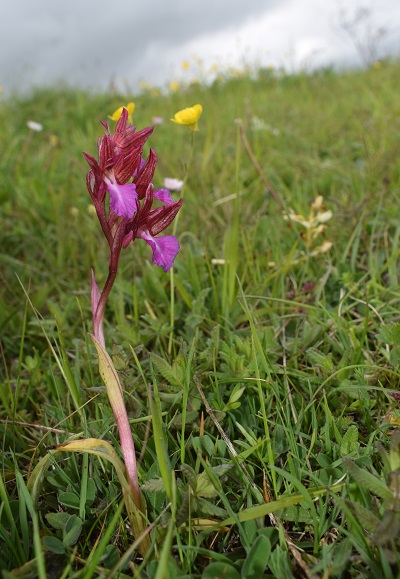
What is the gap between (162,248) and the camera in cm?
103

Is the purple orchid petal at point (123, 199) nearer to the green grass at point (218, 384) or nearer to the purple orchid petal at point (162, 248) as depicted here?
the purple orchid petal at point (162, 248)

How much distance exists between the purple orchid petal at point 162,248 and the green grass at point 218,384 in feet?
0.86

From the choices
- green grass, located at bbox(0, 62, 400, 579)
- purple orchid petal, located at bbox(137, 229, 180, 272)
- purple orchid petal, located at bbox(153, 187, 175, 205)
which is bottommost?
green grass, located at bbox(0, 62, 400, 579)

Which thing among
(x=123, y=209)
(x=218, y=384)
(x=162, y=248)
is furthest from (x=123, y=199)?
(x=218, y=384)

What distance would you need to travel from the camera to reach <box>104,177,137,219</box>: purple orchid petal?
2.98 ft

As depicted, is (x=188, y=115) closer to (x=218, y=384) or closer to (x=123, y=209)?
(x=123, y=209)

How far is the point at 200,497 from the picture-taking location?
3.31 feet

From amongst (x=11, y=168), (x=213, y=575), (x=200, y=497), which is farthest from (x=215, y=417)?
(x=11, y=168)

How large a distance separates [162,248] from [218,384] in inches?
17.2

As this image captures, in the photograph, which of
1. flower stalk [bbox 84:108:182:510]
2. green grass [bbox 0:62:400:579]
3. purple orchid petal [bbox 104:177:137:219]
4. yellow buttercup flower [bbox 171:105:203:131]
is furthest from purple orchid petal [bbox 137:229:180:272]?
yellow buttercup flower [bbox 171:105:203:131]

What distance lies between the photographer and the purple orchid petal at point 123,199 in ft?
2.98

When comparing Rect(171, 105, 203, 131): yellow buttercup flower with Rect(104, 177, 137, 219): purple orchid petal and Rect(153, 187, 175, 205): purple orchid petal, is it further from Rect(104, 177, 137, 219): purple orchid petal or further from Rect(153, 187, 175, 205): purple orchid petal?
Rect(104, 177, 137, 219): purple orchid petal

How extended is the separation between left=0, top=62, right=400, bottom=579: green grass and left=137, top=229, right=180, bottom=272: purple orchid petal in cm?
26

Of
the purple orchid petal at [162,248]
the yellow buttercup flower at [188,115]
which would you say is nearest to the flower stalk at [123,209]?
the purple orchid petal at [162,248]
